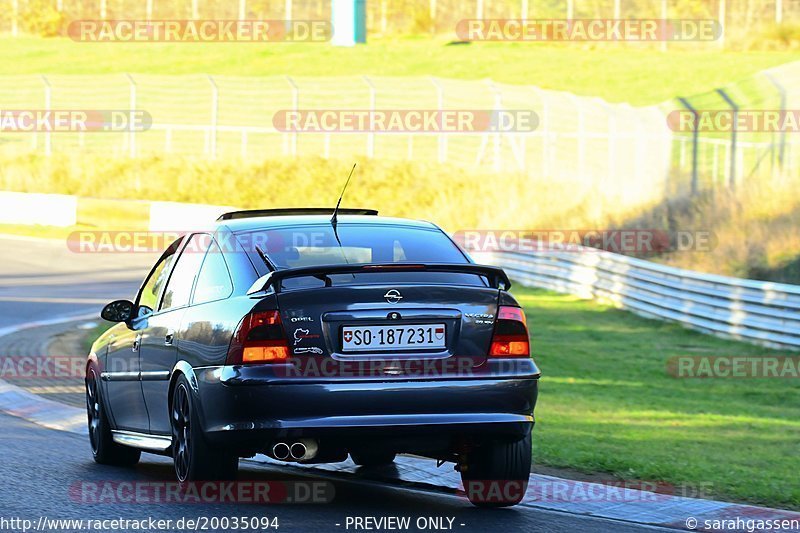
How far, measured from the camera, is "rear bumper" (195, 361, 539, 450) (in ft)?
22.8

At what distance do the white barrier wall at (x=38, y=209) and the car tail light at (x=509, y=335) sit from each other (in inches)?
947

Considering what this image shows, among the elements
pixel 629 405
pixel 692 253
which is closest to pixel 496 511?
pixel 629 405

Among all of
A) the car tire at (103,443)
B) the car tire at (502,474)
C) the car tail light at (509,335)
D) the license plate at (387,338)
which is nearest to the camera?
the license plate at (387,338)

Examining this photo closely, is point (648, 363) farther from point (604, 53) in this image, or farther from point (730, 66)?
point (604, 53)

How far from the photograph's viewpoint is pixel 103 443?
9312 millimetres

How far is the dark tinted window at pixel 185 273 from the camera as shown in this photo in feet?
27.0

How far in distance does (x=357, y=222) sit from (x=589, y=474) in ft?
7.58

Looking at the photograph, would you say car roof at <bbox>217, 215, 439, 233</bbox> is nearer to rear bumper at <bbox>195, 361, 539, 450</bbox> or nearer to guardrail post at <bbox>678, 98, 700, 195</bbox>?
rear bumper at <bbox>195, 361, 539, 450</bbox>

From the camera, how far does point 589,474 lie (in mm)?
9109

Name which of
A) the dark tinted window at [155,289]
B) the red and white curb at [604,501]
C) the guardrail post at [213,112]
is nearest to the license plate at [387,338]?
the red and white curb at [604,501]

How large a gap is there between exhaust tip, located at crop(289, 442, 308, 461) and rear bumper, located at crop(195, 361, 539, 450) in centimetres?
14
